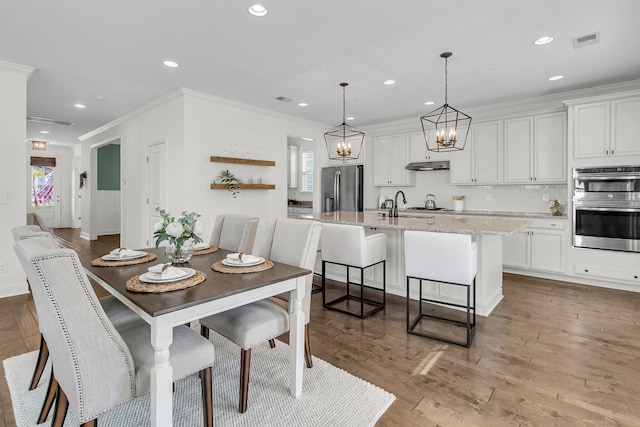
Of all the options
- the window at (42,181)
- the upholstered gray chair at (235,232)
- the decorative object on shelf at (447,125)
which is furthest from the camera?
the window at (42,181)

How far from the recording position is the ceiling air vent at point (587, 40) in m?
2.96

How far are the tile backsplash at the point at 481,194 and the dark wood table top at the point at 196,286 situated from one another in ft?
15.2

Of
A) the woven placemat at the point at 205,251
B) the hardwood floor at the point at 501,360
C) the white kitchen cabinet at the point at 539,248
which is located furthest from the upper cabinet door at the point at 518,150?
the woven placemat at the point at 205,251

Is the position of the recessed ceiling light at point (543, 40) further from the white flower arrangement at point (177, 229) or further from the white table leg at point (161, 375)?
the white table leg at point (161, 375)

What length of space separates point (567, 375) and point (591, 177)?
3.02 meters

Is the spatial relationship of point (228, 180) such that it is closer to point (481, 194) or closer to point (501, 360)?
point (501, 360)

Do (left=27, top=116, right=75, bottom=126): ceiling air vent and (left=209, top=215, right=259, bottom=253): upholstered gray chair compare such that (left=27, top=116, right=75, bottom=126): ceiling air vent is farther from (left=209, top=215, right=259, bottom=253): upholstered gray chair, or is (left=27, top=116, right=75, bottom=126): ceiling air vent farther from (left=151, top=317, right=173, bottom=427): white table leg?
(left=151, top=317, right=173, bottom=427): white table leg

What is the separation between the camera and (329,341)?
265 centimetres

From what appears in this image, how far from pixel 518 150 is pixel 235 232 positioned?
14.4ft

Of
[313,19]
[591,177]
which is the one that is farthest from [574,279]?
[313,19]

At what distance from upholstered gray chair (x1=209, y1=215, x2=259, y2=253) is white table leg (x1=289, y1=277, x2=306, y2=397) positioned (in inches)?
40.3

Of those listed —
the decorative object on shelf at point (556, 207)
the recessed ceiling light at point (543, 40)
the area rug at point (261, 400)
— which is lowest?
the area rug at point (261, 400)

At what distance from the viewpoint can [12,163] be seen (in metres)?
3.80

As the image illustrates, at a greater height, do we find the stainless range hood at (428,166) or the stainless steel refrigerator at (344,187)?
the stainless range hood at (428,166)
